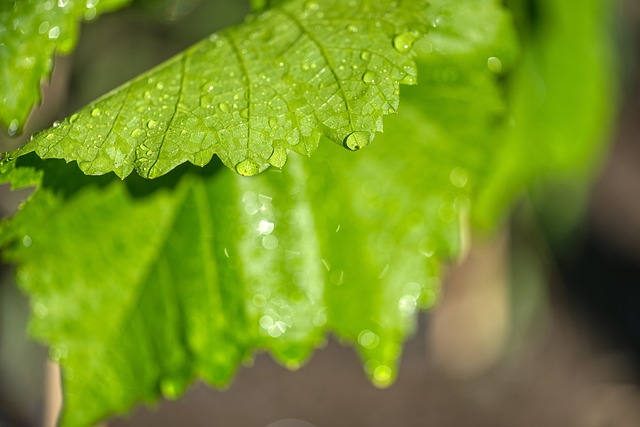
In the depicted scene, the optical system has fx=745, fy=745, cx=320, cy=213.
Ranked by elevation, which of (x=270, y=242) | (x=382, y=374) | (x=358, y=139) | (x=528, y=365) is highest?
(x=358, y=139)

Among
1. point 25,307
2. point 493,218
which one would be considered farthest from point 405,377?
point 493,218

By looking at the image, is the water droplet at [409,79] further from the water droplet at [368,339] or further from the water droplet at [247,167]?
the water droplet at [368,339]

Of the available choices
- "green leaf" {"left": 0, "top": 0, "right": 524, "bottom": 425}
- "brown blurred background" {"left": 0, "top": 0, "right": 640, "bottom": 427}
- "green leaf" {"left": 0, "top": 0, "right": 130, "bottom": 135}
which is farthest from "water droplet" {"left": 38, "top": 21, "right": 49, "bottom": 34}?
"brown blurred background" {"left": 0, "top": 0, "right": 640, "bottom": 427}

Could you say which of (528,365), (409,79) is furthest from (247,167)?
(528,365)

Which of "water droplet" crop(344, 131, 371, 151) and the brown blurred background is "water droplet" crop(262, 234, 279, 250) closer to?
"water droplet" crop(344, 131, 371, 151)

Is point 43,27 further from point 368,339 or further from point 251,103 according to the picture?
point 368,339

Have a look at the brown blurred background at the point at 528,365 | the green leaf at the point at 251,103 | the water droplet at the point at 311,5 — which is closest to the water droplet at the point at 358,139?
the green leaf at the point at 251,103

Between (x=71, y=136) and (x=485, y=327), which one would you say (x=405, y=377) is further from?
(x=71, y=136)
